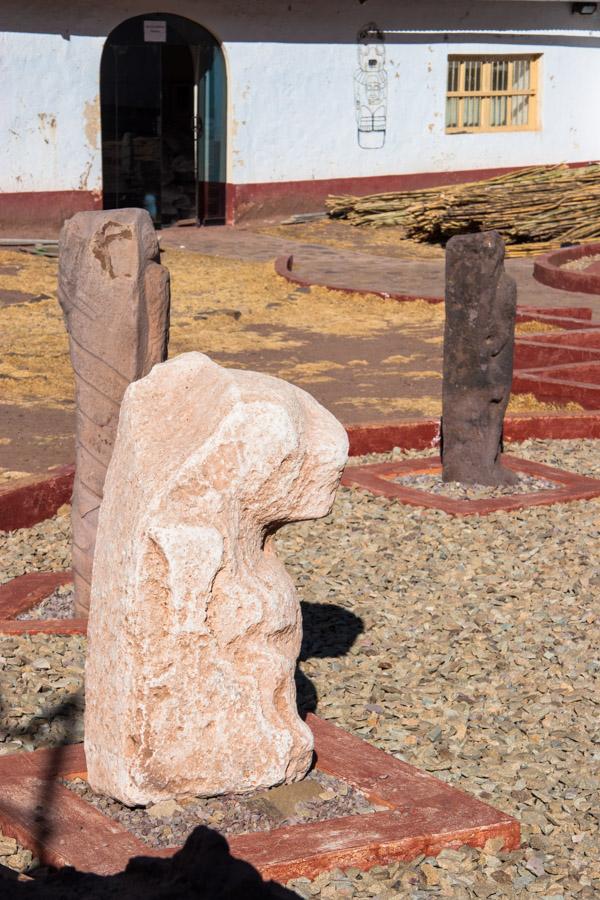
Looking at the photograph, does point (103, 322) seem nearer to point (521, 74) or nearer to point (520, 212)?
point (520, 212)

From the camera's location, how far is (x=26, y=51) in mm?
16734

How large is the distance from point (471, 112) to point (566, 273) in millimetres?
7918

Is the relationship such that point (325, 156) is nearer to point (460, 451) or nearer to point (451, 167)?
point (451, 167)

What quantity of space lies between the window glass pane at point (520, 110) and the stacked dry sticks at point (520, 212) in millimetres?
3392

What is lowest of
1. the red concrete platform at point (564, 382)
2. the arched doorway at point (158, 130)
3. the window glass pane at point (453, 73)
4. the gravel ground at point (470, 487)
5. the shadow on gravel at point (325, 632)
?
the shadow on gravel at point (325, 632)

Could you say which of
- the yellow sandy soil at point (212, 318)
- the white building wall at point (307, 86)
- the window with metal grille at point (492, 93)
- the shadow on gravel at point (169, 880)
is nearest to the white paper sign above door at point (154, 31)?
Result: the white building wall at point (307, 86)

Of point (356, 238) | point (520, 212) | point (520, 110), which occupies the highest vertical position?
point (520, 110)

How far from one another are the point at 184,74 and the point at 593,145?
7639 mm

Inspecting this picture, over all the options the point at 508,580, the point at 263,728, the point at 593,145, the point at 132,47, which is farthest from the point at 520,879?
the point at 593,145

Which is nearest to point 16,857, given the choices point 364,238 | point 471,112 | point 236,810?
point 236,810

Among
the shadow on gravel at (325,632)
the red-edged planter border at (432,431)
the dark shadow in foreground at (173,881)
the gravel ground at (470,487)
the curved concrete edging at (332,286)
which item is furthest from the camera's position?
the curved concrete edging at (332,286)

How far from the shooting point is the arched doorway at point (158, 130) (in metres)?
18.2

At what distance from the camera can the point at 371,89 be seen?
20.5 m

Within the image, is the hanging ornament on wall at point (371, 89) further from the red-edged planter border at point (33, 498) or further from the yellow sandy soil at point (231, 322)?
the red-edged planter border at point (33, 498)
